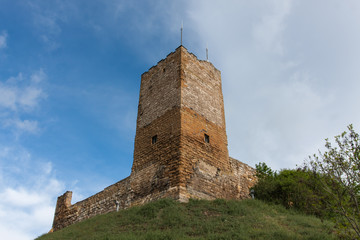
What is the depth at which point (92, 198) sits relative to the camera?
16656mm

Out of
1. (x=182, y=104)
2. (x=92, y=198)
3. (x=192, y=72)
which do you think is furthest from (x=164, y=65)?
(x=92, y=198)

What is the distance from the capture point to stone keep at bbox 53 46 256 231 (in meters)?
12.2

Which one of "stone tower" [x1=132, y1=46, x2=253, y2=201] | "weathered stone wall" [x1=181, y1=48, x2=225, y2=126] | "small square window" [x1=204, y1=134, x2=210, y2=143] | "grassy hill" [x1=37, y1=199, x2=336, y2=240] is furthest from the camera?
"weathered stone wall" [x1=181, y1=48, x2=225, y2=126]

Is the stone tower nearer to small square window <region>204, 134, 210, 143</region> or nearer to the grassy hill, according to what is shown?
small square window <region>204, 134, 210, 143</region>

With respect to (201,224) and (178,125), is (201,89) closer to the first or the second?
(178,125)

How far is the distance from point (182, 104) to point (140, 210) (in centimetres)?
470

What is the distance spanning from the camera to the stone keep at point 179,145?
1216 centimetres

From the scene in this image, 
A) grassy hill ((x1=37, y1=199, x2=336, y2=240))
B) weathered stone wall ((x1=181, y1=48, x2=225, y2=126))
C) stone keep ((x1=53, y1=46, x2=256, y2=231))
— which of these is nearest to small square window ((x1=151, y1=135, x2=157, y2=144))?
stone keep ((x1=53, y1=46, x2=256, y2=231))

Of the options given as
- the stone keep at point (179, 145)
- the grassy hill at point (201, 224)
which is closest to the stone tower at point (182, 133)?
the stone keep at point (179, 145)

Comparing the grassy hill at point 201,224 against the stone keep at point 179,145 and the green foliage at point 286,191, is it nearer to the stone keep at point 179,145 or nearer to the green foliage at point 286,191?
the stone keep at point 179,145

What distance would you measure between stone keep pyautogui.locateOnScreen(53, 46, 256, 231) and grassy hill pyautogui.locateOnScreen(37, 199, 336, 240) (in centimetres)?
103

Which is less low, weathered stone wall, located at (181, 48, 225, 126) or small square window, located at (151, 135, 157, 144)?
weathered stone wall, located at (181, 48, 225, 126)

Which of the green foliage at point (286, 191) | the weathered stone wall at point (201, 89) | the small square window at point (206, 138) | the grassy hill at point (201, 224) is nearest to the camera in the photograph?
the grassy hill at point (201, 224)

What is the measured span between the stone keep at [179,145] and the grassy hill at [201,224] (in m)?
1.03
